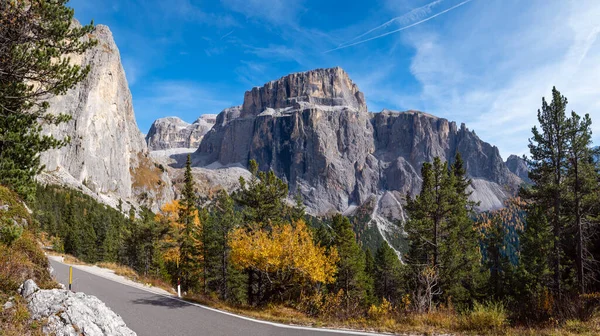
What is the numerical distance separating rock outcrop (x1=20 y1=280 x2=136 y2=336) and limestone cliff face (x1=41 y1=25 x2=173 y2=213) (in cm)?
13263

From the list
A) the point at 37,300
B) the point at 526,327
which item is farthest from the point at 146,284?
the point at 526,327

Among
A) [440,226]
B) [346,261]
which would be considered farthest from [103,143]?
[440,226]

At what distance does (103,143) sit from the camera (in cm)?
14512

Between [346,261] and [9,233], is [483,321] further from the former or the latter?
[346,261]

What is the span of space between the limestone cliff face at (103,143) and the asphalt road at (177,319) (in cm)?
12670

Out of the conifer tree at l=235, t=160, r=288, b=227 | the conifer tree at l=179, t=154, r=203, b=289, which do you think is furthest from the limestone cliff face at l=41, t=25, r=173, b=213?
the conifer tree at l=235, t=160, r=288, b=227

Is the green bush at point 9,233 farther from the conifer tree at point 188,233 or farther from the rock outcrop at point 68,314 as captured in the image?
the conifer tree at point 188,233

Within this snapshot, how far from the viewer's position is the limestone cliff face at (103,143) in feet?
415

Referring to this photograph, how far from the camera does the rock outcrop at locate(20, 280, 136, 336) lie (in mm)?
5422

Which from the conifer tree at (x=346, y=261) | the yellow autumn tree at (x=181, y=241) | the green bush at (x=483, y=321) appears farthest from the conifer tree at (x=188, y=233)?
the green bush at (x=483, y=321)

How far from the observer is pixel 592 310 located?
279 inches

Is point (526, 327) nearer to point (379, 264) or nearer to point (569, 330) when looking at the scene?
point (569, 330)

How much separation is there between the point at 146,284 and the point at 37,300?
495 inches

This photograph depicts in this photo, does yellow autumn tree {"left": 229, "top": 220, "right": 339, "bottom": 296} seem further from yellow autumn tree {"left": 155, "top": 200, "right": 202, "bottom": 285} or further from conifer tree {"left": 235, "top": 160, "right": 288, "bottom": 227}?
yellow autumn tree {"left": 155, "top": 200, "right": 202, "bottom": 285}
